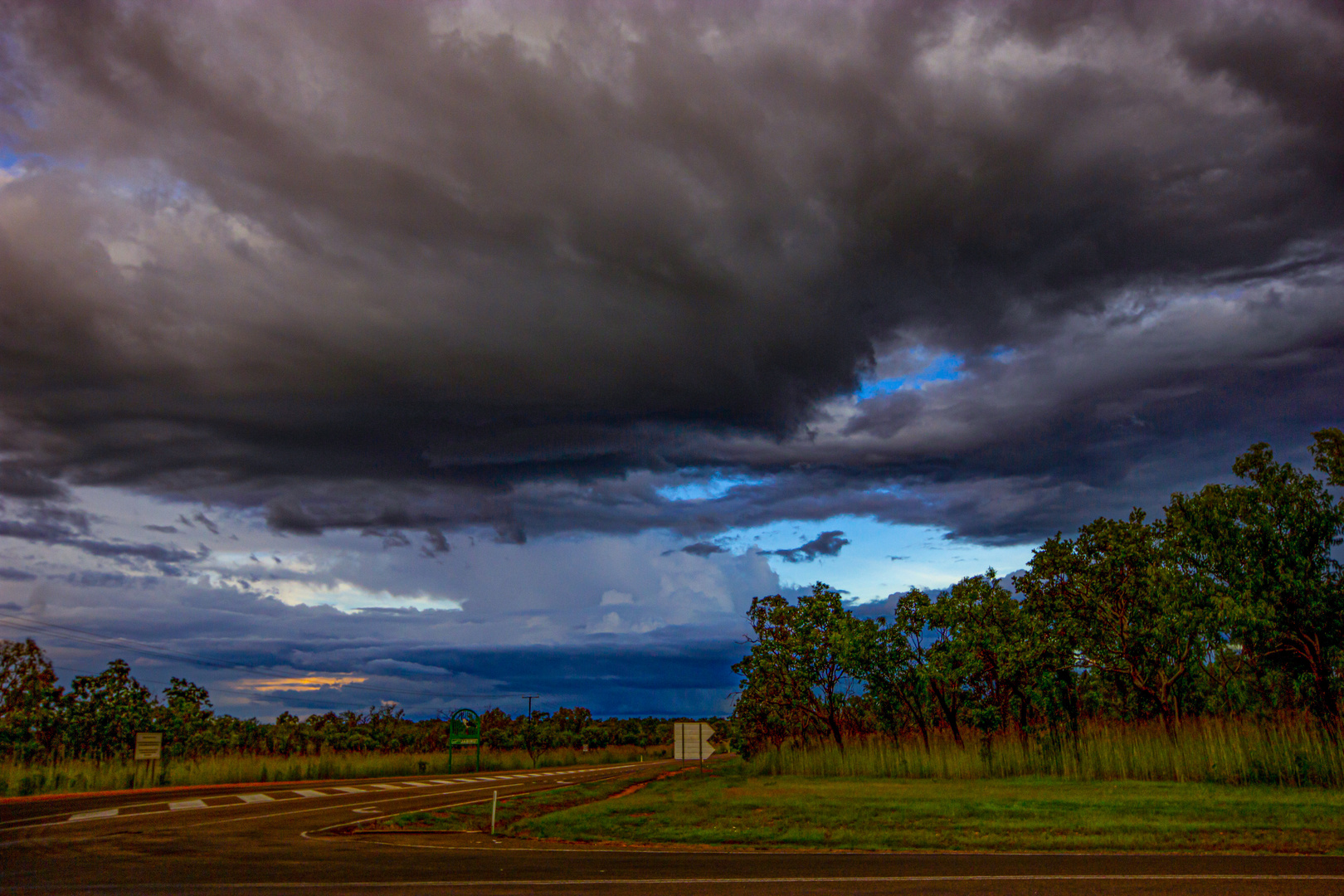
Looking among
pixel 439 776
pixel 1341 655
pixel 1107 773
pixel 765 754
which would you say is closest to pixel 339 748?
pixel 439 776

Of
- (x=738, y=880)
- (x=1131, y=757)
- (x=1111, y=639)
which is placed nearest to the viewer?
(x=738, y=880)

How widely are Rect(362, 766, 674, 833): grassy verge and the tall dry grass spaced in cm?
856

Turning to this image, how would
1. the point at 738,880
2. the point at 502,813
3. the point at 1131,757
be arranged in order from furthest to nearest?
the point at 1131,757 → the point at 502,813 → the point at 738,880

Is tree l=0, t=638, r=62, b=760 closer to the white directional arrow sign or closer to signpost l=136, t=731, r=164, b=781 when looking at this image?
signpost l=136, t=731, r=164, b=781

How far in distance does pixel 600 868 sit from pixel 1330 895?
9.74 m

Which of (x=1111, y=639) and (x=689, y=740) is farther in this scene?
(x=689, y=740)

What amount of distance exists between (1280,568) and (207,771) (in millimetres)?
42432

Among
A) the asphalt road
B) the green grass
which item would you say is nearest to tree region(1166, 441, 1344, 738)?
the asphalt road

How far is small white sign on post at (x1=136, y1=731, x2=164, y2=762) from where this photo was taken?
36.6 m

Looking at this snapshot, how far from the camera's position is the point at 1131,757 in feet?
81.9

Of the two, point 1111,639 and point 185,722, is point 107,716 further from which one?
point 1111,639

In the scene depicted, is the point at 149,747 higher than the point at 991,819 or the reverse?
higher

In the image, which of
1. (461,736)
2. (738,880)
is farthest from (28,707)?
(738,880)

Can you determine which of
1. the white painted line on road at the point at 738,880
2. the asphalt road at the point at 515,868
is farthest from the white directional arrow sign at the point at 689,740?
the white painted line on road at the point at 738,880
